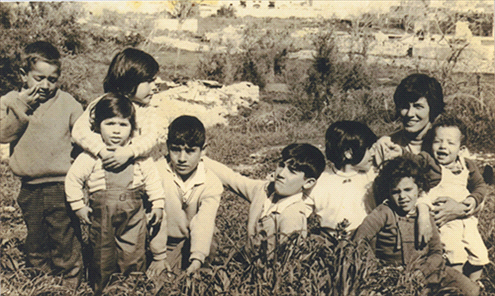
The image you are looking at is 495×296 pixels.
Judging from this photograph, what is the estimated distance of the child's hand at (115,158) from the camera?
127 inches

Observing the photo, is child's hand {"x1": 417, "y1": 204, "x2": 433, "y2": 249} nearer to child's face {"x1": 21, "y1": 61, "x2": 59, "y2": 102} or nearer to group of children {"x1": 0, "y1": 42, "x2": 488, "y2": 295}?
group of children {"x1": 0, "y1": 42, "x2": 488, "y2": 295}

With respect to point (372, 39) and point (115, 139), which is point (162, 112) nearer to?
point (115, 139)

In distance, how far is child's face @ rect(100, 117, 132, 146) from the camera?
3.26 metres

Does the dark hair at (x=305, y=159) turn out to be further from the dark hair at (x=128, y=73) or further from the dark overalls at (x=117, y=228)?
the dark hair at (x=128, y=73)

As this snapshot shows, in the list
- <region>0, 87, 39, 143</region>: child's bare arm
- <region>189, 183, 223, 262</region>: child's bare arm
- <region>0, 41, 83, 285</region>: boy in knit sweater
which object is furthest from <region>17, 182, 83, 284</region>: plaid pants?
<region>189, 183, 223, 262</region>: child's bare arm

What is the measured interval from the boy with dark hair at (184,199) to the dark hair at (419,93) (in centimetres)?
156

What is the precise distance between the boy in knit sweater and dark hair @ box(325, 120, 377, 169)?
187 centimetres

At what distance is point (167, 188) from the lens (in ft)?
11.2

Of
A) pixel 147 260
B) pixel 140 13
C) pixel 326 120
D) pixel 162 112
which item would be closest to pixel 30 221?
pixel 147 260

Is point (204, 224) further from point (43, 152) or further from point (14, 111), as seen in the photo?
point (14, 111)

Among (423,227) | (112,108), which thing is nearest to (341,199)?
(423,227)

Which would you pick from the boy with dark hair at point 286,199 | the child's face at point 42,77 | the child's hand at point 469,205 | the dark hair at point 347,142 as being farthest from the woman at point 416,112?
the child's face at point 42,77

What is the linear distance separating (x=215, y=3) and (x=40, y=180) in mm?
2328

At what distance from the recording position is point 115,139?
3273mm
